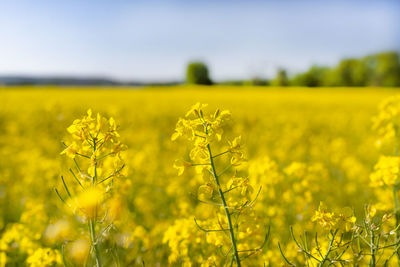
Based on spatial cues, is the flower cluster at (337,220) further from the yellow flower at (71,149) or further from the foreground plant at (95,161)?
the yellow flower at (71,149)

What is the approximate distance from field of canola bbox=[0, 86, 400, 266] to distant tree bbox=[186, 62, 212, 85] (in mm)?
47584

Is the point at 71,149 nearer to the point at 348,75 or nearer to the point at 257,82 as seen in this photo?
the point at 257,82

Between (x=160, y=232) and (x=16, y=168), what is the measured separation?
3771mm

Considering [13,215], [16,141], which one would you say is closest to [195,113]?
[13,215]

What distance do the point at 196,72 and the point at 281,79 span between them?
13.0 metres

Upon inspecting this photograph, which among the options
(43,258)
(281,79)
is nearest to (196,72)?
(281,79)

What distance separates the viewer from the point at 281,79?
2124 inches

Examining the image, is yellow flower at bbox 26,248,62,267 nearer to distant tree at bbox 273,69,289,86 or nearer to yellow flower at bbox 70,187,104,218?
yellow flower at bbox 70,187,104,218

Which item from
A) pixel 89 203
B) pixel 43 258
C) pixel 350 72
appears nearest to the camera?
pixel 89 203

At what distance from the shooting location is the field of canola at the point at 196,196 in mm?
1388

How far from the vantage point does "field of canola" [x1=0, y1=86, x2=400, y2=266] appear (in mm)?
1388

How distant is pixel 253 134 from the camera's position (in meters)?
8.98

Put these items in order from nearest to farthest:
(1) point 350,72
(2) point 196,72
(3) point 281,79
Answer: (3) point 281,79, (2) point 196,72, (1) point 350,72

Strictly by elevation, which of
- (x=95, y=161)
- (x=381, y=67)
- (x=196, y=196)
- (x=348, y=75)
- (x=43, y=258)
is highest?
(x=381, y=67)
